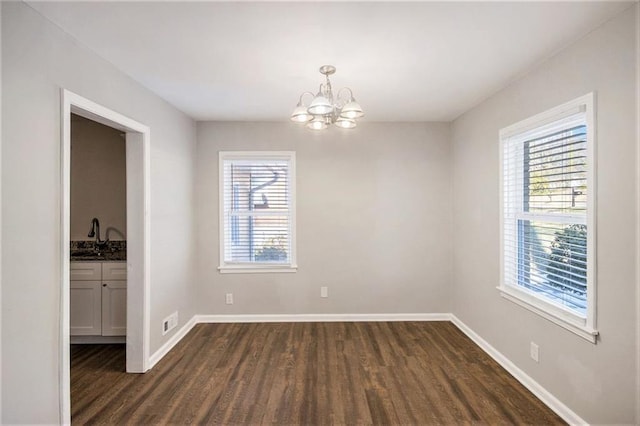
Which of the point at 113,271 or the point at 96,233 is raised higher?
the point at 96,233

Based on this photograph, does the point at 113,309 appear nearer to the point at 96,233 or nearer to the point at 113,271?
the point at 113,271

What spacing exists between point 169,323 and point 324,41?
3095 mm

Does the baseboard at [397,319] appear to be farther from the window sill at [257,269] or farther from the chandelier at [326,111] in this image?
the chandelier at [326,111]

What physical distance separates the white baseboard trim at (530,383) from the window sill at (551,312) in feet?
1.79

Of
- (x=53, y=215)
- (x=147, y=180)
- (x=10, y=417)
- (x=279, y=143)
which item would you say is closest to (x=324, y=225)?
(x=279, y=143)

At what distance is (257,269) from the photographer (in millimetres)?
4309

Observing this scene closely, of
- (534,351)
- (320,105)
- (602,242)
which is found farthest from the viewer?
(534,351)

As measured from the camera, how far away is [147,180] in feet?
10.00

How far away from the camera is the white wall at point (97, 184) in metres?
3.77

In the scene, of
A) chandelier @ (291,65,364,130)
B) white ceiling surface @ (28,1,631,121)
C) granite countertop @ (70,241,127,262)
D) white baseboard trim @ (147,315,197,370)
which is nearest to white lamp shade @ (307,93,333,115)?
chandelier @ (291,65,364,130)

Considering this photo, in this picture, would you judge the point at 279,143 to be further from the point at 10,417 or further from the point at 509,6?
the point at 10,417

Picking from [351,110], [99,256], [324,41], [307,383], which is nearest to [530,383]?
[307,383]

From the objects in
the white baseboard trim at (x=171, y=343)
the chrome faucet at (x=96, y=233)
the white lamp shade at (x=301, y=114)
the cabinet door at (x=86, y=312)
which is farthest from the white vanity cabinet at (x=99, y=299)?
the white lamp shade at (x=301, y=114)

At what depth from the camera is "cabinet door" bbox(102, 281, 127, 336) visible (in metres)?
3.44
